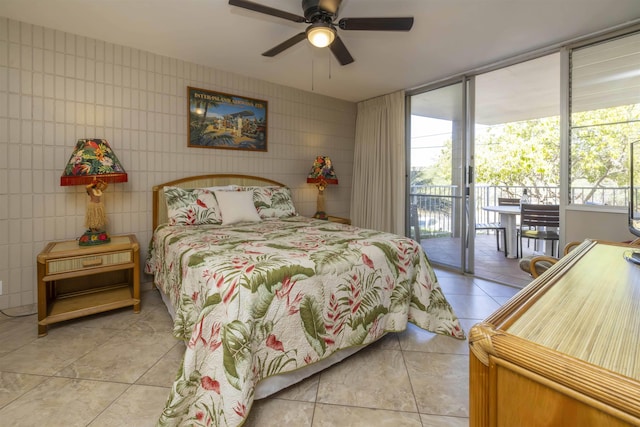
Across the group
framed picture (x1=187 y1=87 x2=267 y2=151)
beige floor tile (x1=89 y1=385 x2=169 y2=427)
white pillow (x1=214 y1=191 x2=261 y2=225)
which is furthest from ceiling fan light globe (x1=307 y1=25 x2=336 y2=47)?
beige floor tile (x1=89 y1=385 x2=169 y2=427)

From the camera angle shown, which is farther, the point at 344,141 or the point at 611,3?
the point at 344,141

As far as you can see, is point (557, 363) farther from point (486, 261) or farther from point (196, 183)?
point (486, 261)

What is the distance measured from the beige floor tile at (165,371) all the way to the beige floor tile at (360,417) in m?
0.86

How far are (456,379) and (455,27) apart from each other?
2.59 meters

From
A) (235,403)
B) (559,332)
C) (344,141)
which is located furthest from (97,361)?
(344,141)

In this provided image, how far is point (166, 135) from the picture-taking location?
9.91 feet

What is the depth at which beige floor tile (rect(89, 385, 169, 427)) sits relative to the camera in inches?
52.7

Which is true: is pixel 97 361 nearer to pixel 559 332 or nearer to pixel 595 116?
pixel 559 332

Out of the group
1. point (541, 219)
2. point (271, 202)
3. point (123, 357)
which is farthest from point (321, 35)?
point (541, 219)

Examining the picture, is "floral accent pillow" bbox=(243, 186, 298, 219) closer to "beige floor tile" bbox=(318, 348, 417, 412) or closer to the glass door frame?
"beige floor tile" bbox=(318, 348, 417, 412)

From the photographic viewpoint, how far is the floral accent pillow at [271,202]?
10.3 feet

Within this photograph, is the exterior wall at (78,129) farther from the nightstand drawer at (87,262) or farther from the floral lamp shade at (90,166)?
the nightstand drawer at (87,262)

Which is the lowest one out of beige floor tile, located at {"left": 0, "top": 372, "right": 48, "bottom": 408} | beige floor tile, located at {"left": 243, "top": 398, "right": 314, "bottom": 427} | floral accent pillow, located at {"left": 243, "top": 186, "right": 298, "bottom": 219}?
beige floor tile, located at {"left": 243, "top": 398, "right": 314, "bottom": 427}

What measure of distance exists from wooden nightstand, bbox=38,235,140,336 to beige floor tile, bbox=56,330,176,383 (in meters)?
0.39
